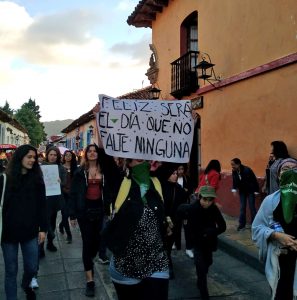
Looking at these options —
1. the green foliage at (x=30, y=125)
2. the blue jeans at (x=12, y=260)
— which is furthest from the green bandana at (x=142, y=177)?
the green foliage at (x=30, y=125)

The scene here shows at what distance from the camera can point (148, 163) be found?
3246 mm

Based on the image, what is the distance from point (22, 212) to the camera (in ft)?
12.9

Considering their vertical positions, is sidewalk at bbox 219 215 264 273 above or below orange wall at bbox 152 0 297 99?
below

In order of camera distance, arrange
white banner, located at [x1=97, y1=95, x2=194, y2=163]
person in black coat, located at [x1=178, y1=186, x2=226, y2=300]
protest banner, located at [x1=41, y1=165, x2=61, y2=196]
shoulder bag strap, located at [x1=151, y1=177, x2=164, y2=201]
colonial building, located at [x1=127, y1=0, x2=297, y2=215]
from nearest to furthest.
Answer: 1. shoulder bag strap, located at [x1=151, y1=177, x2=164, y2=201]
2. white banner, located at [x1=97, y1=95, x2=194, y2=163]
3. person in black coat, located at [x1=178, y1=186, x2=226, y2=300]
4. protest banner, located at [x1=41, y1=165, x2=61, y2=196]
5. colonial building, located at [x1=127, y1=0, x2=297, y2=215]

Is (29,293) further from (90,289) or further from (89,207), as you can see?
(89,207)

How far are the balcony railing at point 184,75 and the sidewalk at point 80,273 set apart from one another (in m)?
5.47

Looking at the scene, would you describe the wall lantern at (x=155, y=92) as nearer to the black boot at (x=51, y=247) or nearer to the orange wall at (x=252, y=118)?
the orange wall at (x=252, y=118)

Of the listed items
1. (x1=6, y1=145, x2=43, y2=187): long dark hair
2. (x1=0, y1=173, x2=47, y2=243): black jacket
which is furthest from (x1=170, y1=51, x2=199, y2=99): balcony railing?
(x1=0, y1=173, x2=47, y2=243): black jacket

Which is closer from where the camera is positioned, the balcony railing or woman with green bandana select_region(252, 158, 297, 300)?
woman with green bandana select_region(252, 158, 297, 300)

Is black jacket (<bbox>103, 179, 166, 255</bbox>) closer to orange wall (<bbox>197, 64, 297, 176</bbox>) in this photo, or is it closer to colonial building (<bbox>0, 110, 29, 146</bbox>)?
orange wall (<bbox>197, 64, 297, 176</bbox>)

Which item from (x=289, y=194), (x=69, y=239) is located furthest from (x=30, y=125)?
(x=289, y=194)

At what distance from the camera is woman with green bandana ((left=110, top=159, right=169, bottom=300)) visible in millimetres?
2824

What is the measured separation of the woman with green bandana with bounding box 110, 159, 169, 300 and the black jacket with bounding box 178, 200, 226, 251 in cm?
176

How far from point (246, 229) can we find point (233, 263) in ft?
6.56
